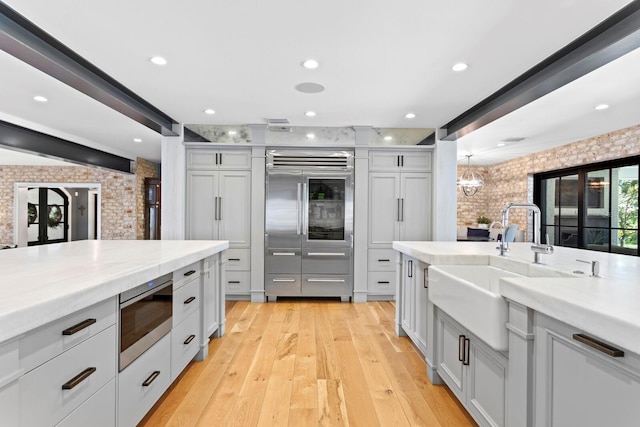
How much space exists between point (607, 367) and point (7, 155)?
30.4 feet

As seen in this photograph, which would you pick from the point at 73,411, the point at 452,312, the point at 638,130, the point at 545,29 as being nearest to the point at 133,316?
the point at 73,411

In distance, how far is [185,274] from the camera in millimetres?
2242

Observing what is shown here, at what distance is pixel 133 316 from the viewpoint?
160cm

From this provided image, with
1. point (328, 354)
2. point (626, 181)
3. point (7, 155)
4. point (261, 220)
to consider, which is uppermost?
point (7, 155)

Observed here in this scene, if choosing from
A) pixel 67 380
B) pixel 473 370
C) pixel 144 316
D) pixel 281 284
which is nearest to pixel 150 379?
pixel 144 316

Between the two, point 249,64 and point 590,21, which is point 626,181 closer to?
point 590,21

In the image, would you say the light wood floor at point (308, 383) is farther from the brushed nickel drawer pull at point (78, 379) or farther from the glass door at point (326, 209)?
the glass door at point (326, 209)

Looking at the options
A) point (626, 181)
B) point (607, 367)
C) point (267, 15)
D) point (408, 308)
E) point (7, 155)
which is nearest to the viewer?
point (607, 367)

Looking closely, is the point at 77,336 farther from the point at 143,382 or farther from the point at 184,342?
the point at 184,342

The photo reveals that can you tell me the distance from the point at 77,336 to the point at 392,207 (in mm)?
3889

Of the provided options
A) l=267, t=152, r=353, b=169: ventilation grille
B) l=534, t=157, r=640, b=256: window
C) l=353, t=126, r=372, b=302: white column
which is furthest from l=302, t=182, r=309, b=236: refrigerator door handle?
l=534, t=157, r=640, b=256: window

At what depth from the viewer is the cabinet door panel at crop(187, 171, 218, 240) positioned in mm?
4508

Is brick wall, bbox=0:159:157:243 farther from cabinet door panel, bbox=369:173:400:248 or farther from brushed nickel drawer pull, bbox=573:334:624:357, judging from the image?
brushed nickel drawer pull, bbox=573:334:624:357

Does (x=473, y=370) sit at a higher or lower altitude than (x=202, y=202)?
lower
